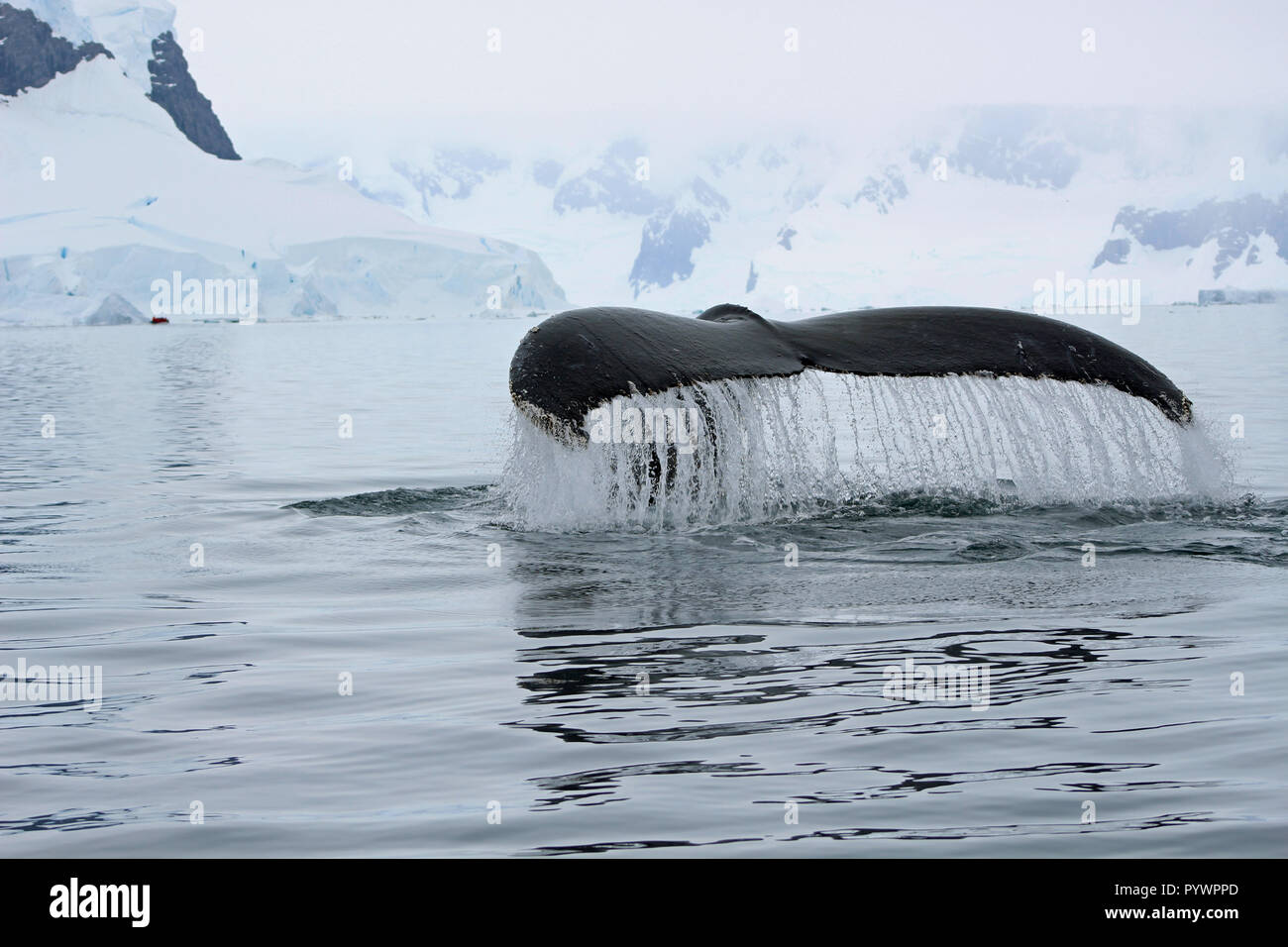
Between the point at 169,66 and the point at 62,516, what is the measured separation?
163 meters

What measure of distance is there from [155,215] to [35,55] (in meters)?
34.1

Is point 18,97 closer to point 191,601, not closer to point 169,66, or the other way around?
point 169,66

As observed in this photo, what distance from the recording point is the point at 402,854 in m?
3.64

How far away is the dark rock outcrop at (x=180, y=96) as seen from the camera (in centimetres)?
15888

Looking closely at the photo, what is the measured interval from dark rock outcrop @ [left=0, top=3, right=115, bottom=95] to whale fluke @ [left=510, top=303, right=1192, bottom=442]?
14089 cm

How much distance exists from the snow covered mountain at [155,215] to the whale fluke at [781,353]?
76449 mm

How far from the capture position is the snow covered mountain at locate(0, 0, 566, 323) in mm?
88562

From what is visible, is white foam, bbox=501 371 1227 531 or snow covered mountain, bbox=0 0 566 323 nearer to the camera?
white foam, bbox=501 371 1227 531
